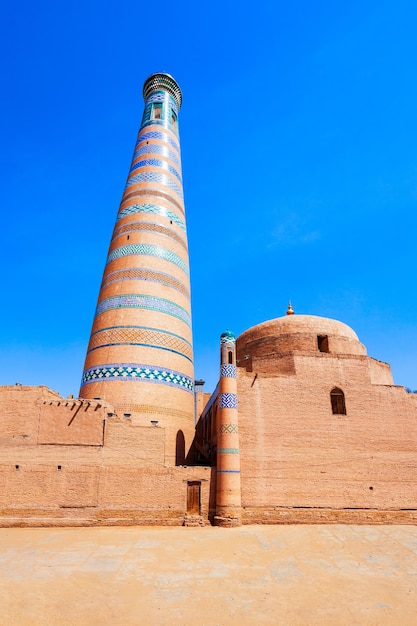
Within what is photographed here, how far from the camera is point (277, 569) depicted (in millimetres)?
7352

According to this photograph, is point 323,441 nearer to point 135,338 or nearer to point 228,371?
point 228,371

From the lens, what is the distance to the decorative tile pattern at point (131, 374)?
14.0 m

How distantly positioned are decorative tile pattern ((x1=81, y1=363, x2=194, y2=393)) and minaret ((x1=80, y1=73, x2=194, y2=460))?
34 mm

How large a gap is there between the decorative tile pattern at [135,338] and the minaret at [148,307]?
0.04m

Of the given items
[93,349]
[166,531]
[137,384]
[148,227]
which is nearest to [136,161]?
[148,227]

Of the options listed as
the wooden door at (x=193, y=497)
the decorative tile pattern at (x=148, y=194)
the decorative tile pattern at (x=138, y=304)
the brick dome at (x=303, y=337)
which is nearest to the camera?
the wooden door at (x=193, y=497)

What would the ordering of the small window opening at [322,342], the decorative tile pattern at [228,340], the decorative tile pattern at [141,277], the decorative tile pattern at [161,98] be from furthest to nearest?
the decorative tile pattern at [161,98] < the decorative tile pattern at [141,277] < the small window opening at [322,342] < the decorative tile pattern at [228,340]

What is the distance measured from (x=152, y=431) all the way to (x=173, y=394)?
104 inches

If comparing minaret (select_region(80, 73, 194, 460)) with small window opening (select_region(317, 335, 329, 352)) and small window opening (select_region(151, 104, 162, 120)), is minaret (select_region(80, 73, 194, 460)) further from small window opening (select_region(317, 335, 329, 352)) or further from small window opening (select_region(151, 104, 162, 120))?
small window opening (select_region(317, 335, 329, 352))

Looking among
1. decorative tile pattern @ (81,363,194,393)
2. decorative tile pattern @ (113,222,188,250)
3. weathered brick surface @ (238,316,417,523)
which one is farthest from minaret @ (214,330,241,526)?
decorative tile pattern @ (113,222,188,250)

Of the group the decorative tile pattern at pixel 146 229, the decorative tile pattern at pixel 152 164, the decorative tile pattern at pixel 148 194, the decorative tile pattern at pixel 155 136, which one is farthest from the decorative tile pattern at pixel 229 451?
the decorative tile pattern at pixel 155 136

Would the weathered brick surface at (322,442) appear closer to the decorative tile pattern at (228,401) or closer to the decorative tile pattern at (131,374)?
the decorative tile pattern at (228,401)

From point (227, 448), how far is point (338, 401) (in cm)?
428

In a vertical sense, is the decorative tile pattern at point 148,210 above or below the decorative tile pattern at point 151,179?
below
